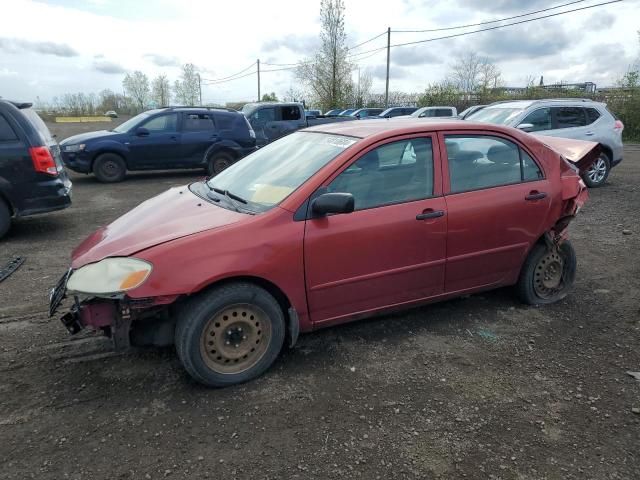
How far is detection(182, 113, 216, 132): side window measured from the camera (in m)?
11.6

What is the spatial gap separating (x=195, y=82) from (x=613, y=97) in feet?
175

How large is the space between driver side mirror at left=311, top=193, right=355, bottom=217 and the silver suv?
727 centimetres

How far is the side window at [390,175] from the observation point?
3291mm

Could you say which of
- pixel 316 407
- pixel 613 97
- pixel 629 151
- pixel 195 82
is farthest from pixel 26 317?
pixel 195 82

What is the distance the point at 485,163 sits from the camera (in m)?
3.80

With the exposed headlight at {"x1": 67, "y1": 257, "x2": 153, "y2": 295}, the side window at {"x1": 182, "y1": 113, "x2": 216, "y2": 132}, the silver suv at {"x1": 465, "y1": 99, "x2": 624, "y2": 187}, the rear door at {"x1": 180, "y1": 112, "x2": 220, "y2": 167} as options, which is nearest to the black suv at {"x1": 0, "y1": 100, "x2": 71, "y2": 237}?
the exposed headlight at {"x1": 67, "y1": 257, "x2": 153, "y2": 295}

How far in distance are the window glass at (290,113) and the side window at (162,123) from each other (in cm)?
499

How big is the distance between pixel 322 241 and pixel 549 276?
2.35 m

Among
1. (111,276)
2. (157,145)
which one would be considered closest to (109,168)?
(157,145)

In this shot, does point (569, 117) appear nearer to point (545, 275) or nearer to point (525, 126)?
point (525, 126)

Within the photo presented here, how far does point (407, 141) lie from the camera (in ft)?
11.5

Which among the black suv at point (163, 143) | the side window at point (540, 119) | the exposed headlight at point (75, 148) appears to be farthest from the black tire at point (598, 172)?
the exposed headlight at point (75, 148)

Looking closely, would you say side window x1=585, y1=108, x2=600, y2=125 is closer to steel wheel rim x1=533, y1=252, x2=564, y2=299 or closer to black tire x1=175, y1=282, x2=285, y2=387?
steel wheel rim x1=533, y1=252, x2=564, y2=299

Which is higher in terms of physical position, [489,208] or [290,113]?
[290,113]
